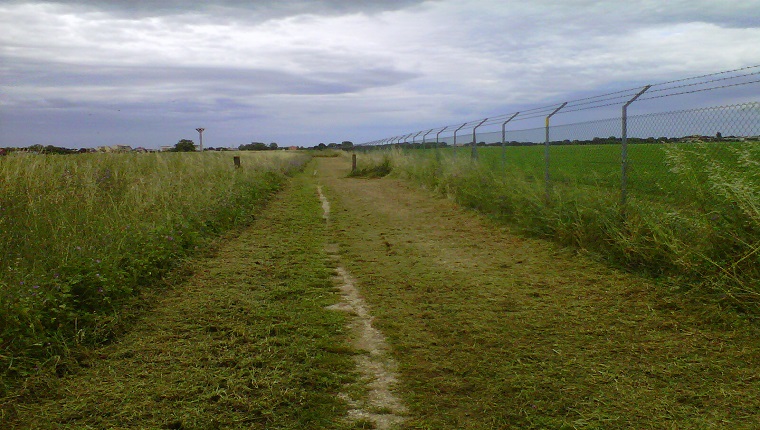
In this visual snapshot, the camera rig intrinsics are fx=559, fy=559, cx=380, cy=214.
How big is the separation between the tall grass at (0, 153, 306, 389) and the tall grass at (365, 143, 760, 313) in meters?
5.45

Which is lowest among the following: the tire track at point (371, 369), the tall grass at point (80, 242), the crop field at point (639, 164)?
the tire track at point (371, 369)

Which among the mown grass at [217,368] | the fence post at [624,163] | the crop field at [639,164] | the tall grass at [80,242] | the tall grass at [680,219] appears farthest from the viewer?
the fence post at [624,163]

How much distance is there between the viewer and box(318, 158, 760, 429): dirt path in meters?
3.45

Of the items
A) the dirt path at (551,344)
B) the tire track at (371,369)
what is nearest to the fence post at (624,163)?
the dirt path at (551,344)

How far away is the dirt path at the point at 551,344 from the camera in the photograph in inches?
136

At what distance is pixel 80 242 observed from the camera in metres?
5.98

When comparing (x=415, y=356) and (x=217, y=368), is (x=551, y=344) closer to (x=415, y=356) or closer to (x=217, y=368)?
(x=415, y=356)

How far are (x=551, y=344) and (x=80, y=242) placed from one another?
4878mm

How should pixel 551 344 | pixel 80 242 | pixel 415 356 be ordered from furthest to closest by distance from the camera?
pixel 80 242 → pixel 551 344 → pixel 415 356

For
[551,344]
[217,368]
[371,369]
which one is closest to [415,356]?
[371,369]

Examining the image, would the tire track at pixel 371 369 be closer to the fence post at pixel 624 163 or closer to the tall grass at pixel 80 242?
the tall grass at pixel 80 242

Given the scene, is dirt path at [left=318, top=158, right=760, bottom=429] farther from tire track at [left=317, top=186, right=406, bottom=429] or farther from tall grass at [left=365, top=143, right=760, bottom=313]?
tall grass at [left=365, top=143, right=760, bottom=313]

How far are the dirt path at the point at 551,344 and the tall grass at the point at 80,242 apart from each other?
2427 millimetres

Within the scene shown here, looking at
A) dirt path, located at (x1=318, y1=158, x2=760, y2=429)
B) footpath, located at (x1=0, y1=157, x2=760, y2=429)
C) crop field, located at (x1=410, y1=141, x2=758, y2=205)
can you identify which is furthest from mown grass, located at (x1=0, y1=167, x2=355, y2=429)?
crop field, located at (x1=410, y1=141, x2=758, y2=205)
